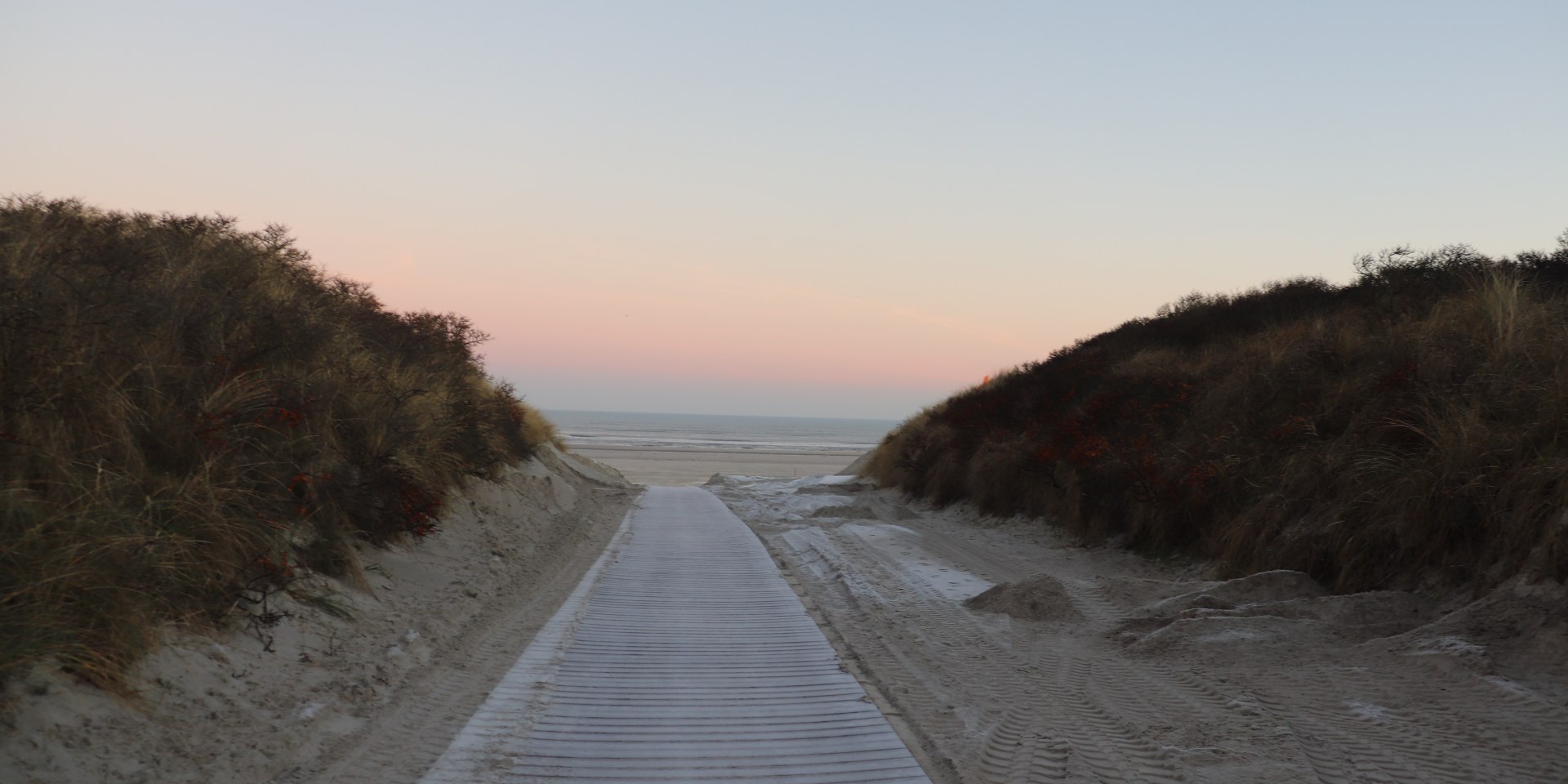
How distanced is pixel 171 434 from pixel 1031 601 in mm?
6557

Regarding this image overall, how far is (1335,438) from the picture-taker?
8.87 m

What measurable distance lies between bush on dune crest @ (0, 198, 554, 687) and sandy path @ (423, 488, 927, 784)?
1653 millimetres

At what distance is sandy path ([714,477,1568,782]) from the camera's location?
161 inches

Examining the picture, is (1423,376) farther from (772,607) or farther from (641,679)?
(641,679)

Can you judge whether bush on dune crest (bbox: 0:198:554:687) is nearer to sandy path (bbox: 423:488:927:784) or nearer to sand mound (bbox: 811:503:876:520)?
sandy path (bbox: 423:488:927:784)

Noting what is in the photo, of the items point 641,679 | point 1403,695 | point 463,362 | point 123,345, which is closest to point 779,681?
point 641,679

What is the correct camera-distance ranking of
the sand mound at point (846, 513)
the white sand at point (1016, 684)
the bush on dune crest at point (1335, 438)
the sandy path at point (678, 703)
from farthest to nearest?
the sand mound at point (846, 513) → the bush on dune crest at point (1335, 438) → the sandy path at point (678, 703) → the white sand at point (1016, 684)

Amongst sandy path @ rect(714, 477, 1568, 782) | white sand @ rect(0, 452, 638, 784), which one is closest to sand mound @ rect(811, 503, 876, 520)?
sandy path @ rect(714, 477, 1568, 782)

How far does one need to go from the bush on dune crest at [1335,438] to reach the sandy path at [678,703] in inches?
174

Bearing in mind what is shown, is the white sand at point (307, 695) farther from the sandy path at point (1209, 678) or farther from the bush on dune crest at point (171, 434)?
the sandy path at point (1209, 678)

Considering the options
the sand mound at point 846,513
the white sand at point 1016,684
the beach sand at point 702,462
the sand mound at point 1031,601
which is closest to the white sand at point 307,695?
the white sand at point 1016,684

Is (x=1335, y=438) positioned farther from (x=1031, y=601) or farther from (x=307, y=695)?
(x=307, y=695)

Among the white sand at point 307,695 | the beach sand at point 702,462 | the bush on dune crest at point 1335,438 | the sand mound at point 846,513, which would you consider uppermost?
the bush on dune crest at point 1335,438

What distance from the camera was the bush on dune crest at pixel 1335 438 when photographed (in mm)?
6465
